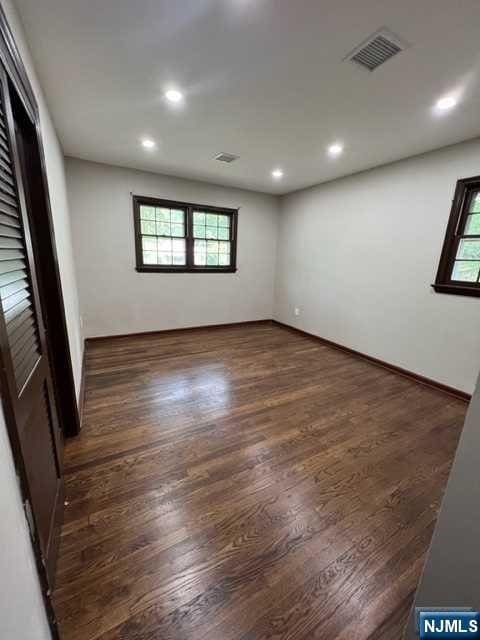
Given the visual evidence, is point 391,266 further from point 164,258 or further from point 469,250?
point 164,258

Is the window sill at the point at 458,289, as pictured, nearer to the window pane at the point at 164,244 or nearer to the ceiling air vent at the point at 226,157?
the ceiling air vent at the point at 226,157

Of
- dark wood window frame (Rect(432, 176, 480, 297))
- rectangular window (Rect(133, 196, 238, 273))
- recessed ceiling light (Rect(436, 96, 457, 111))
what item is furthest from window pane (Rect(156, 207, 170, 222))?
dark wood window frame (Rect(432, 176, 480, 297))

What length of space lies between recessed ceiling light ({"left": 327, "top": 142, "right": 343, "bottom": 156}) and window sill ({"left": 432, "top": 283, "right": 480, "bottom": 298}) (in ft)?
6.19

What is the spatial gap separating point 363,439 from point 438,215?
2.61 meters

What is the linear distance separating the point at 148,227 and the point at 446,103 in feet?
12.3

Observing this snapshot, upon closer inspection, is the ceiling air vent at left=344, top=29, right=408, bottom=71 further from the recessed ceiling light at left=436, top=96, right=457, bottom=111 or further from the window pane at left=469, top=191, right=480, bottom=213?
the window pane at left=469, top=191, right=480, bottom=213

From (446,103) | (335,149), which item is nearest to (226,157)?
(335,149)

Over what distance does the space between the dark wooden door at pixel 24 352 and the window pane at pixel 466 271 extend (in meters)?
3.75

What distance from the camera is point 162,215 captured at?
426 centimetres

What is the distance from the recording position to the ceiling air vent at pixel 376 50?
4.78 feet

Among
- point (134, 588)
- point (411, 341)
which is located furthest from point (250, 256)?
point (134, 588)

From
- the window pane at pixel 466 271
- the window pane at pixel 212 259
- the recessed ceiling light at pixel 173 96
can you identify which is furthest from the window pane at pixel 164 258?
the window pane at pixel 466 271

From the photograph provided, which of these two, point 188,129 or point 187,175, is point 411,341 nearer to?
point 188,129

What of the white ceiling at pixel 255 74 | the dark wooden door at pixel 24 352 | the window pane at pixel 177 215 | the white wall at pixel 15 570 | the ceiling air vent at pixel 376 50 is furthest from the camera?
the window pane at pixel 177 215
